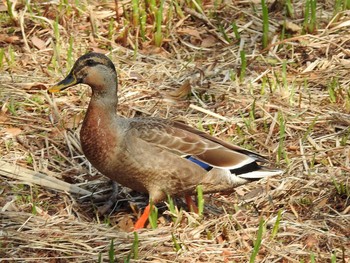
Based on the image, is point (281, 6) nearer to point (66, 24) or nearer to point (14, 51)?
point (66, 24)

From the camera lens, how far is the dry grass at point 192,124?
4336 mm

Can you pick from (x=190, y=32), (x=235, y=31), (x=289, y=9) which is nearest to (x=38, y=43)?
(x=190, y=32)

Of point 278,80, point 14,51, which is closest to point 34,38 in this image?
point 14,51

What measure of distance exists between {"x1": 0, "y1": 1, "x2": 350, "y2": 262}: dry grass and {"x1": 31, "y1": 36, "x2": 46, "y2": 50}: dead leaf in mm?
15

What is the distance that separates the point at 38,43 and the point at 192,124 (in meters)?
1.52

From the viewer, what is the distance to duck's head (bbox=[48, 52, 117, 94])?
15.3 feet

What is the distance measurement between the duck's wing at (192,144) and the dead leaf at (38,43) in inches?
72.2

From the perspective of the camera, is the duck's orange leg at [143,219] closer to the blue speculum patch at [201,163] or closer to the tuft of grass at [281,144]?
the blue speculum patch at [201,163]

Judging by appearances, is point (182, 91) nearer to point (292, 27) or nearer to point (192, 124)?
point (192, 124)

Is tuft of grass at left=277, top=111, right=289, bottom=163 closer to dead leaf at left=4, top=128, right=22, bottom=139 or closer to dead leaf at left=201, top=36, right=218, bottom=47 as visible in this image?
dead leaf at left=201, top=36, right=218, bottom=47

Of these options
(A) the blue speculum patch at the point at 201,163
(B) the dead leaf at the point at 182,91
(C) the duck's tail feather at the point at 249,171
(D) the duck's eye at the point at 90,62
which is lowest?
(B) the dead leaf at the point at 182,91

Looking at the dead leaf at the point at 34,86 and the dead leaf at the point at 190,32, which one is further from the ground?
the dead leaf at the point at 34,86

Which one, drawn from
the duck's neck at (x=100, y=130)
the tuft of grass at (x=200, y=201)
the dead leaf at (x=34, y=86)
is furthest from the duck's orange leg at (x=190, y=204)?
the dead leaf at (x=34, y=86)

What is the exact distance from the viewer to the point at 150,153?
179 inches
